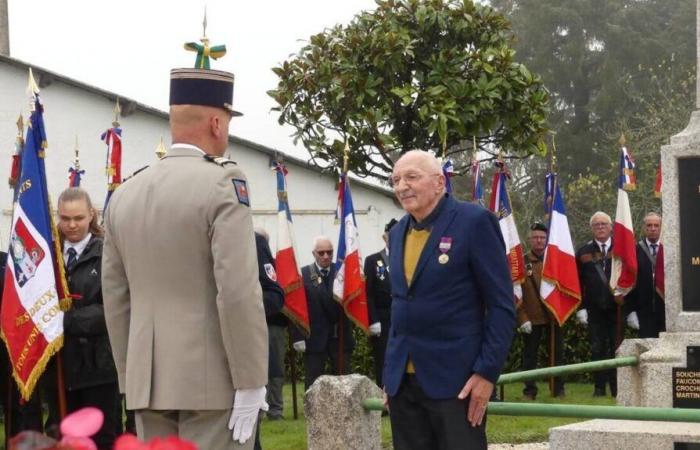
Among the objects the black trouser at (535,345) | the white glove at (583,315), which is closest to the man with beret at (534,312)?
the black trouser at (535,345)

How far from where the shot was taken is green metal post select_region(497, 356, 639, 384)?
6.56m

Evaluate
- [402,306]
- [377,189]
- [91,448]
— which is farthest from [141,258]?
[377,189]

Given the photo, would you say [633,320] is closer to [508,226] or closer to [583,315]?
[583,315]

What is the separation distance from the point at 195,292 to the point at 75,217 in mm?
2943

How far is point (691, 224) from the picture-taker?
8.20 m

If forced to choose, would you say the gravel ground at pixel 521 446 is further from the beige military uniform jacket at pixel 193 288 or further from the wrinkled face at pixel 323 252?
the beige military uniform jacket at pixel 193 288

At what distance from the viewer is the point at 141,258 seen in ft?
14.8

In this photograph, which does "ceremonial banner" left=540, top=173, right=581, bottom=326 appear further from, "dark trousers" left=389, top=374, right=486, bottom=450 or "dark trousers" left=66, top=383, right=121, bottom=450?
"dark trousers" left=389, top=374, right=486, bottom=450

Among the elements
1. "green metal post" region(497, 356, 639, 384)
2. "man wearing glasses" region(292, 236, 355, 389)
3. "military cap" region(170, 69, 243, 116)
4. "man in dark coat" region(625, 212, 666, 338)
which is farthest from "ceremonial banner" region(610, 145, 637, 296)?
"military cap" region(170, 69, 243, 116)

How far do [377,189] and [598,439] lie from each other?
721 inches

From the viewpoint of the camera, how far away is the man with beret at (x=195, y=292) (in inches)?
172

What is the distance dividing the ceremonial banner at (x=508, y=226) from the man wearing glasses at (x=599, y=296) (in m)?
0.78

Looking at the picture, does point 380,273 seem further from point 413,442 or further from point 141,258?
point 141,258

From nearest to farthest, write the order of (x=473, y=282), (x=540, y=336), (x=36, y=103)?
(x=473, y=282), (x=36, y=103), (x=540, y=336)
